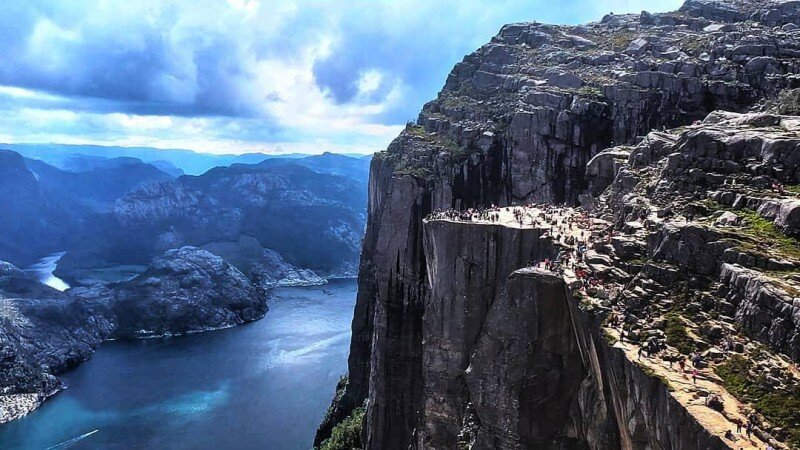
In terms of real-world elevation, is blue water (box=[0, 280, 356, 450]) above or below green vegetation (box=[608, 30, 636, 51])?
below

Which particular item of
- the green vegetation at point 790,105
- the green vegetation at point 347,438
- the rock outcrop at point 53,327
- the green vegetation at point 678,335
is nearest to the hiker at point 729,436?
the green vegetation at point 678,335

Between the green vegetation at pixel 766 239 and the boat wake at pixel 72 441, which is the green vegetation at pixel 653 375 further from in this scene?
the boat wake at pixel 72 441

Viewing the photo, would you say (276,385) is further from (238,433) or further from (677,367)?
(677,367)

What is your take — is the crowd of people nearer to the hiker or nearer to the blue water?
the hiker

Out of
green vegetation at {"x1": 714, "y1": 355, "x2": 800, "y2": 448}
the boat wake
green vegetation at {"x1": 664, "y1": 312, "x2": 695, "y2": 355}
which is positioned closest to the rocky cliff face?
green vegetation at {"x1": 714, "y1": 355, "x2": 800, "y2": 448}

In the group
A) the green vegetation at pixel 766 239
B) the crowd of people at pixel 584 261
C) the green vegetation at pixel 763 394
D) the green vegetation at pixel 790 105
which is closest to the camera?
the green vegetation at pixel 763 394
